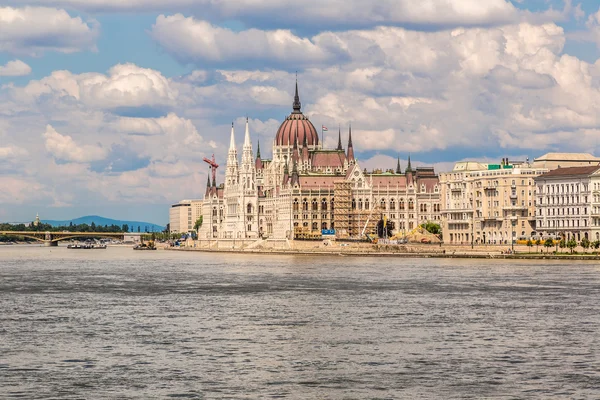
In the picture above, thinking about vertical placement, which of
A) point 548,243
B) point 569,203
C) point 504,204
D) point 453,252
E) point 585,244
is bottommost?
point 453,252

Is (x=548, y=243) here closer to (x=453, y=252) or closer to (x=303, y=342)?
Answer: (x=453, y=252)

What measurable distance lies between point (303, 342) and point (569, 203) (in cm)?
12786

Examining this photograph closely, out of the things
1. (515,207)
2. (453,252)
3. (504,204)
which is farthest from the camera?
(504,204)

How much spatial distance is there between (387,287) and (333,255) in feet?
345

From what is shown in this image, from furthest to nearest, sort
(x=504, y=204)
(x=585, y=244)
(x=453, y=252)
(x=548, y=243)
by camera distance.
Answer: (x=504, y=204) → (x=453, y=252) → (x=548, y=243) → (x=585, y=244)

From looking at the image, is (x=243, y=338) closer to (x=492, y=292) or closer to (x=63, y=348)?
(x=63, y=348)

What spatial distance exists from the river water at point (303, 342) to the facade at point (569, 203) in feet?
257

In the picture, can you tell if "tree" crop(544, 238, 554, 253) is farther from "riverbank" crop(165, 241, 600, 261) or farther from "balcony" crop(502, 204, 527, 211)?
"balcony" crop(502, 204, 527, 211)

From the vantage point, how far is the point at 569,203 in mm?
172250

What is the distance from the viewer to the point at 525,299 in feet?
247

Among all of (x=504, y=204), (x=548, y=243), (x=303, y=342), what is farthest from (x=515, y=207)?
(x=303, y=342)

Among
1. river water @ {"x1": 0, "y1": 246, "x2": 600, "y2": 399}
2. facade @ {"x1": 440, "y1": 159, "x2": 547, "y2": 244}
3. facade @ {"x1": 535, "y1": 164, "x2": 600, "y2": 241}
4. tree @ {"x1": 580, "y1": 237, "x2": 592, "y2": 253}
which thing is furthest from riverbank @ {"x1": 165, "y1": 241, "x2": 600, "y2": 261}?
river water @ {"x1": 0, "y1": 246, "x2": 600, "y2": 399}

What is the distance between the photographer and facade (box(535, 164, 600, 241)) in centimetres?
16712

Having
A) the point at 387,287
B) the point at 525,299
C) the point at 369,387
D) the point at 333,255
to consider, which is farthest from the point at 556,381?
the point at 333,255
